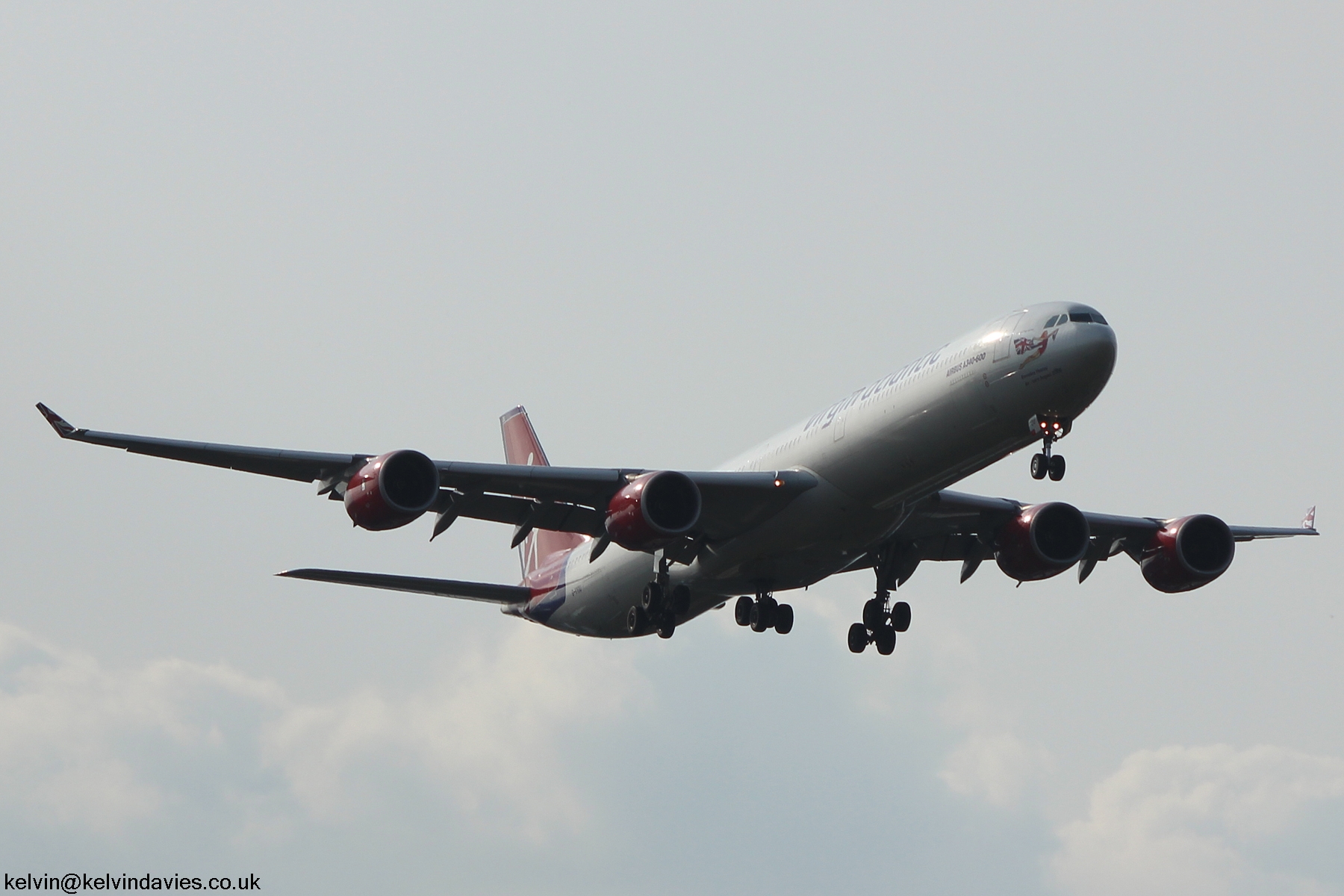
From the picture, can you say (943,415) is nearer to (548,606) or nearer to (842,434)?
(842,434)

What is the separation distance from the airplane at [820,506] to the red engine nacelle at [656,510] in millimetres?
35

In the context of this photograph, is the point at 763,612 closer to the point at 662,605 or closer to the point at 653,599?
the point at 662,605

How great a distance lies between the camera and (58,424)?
32.7 m

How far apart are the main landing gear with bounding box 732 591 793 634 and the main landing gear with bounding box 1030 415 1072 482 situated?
33.5 feet

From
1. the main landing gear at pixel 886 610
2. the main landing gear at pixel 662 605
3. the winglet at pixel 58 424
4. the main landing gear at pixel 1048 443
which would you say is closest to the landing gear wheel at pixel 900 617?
the main landing gear at pixel 886 610

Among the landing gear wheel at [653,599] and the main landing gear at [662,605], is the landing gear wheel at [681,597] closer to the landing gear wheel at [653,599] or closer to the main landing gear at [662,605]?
the main landing gear at [662,605]

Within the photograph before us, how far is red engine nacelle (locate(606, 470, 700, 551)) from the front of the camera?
34625 millimetres

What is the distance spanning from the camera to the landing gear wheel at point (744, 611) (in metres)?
40.5

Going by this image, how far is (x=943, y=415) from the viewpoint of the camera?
3192cm

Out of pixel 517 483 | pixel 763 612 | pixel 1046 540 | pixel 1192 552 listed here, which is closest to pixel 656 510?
pixel 517 483

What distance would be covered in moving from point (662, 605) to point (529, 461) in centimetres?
1330

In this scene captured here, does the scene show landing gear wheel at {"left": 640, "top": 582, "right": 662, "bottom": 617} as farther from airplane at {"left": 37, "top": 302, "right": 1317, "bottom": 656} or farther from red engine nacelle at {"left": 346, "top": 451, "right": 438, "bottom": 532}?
red engine nacelle at {"left": 346, "top": 451, "right": 438, "bottom": 532}

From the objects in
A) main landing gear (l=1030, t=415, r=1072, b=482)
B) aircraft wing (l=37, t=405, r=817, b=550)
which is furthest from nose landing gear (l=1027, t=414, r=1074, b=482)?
aircraft wing (l=37, t=405, r=817, b=550)

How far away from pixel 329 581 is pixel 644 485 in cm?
890
